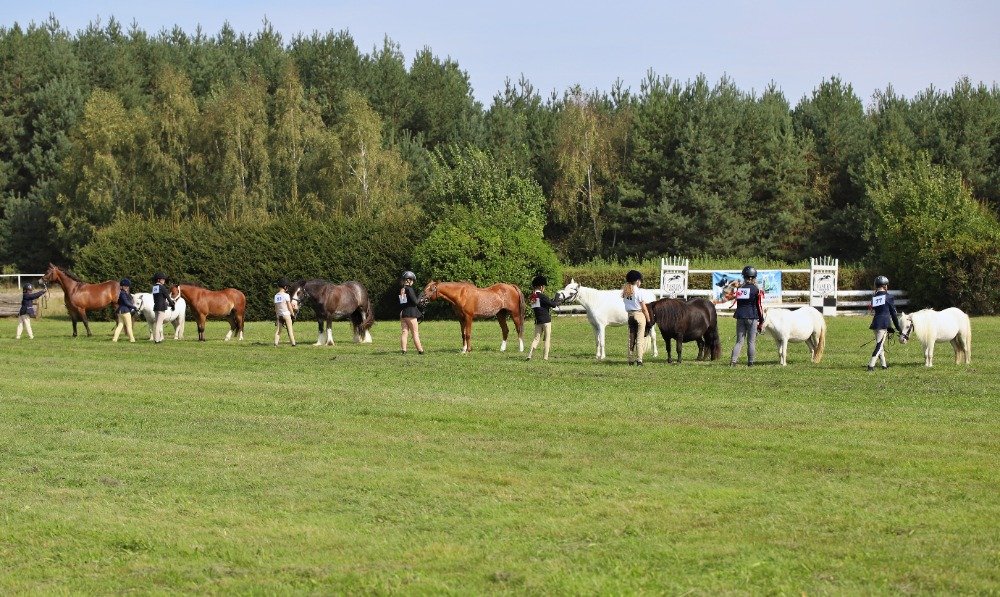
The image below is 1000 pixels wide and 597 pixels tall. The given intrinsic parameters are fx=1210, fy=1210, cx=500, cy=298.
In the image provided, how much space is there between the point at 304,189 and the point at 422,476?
182ft

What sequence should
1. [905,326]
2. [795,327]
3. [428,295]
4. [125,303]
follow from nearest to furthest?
[905,326] < [795,327] < [428,295] < [125,303]

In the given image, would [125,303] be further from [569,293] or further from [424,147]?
[424,147]

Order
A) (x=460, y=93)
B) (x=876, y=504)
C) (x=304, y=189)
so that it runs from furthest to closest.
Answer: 1. (x=460, y=93)
2. (x=304, y=189)
3. (x=876, y=504)

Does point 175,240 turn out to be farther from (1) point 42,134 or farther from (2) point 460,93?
(2) point 460,93

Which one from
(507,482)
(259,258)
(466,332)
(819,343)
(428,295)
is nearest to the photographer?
(507,482)

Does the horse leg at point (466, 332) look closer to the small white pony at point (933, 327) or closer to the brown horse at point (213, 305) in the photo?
the brown horse at point (213, 305)

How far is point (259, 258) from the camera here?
147ft

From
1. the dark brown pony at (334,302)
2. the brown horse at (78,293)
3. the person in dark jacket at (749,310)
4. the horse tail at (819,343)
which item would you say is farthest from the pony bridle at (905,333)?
the brown horse at (78,293)

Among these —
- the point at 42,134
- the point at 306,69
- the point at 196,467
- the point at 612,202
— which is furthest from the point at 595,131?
the point at 196,467

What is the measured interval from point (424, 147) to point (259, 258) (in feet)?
126

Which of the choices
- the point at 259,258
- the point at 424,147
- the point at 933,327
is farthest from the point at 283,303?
the point at 424,147

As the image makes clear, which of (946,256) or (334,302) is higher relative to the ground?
(946,256)

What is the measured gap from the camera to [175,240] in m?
45.3

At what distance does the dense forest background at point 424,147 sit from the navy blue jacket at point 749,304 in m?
30.3
